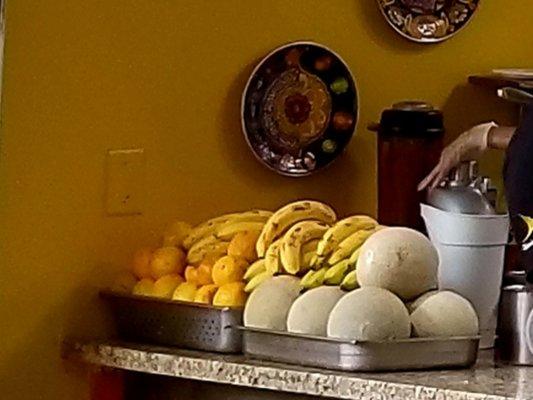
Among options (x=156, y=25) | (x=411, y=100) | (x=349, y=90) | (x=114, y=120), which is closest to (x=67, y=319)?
(x=114, y=120)

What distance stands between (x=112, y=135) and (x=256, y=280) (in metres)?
0.36

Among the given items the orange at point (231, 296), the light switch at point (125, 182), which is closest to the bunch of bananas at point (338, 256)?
the orange at point (231, 296)

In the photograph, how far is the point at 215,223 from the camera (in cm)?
239

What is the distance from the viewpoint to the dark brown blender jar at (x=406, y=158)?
8.75ft

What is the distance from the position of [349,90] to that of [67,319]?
27.6 inches

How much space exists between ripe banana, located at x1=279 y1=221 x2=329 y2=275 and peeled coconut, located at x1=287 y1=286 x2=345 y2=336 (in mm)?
99

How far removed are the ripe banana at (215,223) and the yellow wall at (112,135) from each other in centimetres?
12

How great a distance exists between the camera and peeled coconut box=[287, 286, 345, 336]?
6.88 ft

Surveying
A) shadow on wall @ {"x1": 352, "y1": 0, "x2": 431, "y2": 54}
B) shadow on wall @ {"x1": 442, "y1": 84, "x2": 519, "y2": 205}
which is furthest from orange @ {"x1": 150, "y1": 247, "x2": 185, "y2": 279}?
shadow on wall @ {"x1": 442, "y1": 84, "x2": 519, "y2": 205}

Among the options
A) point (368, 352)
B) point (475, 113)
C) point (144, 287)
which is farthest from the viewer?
point (475, 113)

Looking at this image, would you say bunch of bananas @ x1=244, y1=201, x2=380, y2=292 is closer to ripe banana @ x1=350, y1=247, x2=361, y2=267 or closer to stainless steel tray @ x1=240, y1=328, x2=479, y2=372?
ripe banana @ x1=350, y1=247, x2=361, y2=267

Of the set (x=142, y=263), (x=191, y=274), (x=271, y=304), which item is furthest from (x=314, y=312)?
(x=142, y=263)

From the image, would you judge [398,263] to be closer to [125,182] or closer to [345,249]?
[345,249]

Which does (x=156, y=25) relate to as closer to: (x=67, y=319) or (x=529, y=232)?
(x=67, y=319)
